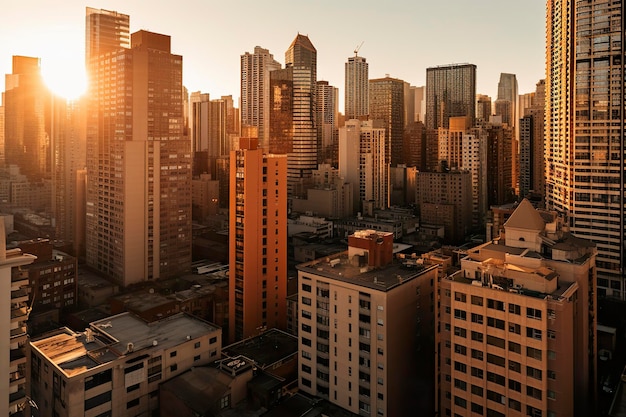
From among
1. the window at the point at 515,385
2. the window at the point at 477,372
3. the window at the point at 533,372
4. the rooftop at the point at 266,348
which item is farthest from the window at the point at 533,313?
the rooftop at the point at 266,348

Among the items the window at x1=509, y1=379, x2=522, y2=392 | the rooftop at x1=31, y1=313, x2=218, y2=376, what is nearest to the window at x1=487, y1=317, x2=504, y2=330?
the window at x1=509, y1=379, x2=522, y2=392

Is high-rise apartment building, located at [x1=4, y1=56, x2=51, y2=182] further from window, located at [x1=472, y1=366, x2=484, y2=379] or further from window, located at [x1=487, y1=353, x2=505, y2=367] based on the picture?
window, located at [x1=487, y1=353, x2=505, y2=367]

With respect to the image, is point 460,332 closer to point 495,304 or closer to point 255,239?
point 495,304

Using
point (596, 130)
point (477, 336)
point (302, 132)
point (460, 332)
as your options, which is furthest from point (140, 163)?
point (302, 132)

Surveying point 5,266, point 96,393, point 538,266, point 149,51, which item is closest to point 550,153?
point 538,266

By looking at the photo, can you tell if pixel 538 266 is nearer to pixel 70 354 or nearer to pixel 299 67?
pixel 70 354

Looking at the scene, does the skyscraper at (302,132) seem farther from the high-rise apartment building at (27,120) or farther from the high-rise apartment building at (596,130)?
the high-rise apartment building at (596,130)
